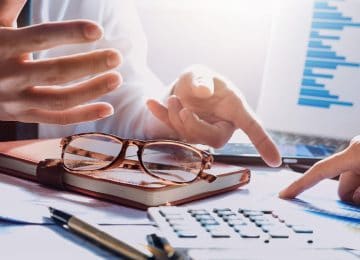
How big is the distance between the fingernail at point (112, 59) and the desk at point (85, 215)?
0.48ft

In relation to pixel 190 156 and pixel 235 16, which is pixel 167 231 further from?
pixel 235 16

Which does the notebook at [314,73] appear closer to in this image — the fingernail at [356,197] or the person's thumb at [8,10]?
the fingernail at [356,197]

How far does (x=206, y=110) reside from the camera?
0.91m

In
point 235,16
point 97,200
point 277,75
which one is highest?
point 235,16

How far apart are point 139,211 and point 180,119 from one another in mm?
308

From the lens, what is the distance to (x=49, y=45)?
2.05 feet

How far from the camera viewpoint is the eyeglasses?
67 centimetres

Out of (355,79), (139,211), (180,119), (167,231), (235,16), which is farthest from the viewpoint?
(235,16)

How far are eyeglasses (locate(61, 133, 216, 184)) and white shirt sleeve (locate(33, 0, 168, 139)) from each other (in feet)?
1.11

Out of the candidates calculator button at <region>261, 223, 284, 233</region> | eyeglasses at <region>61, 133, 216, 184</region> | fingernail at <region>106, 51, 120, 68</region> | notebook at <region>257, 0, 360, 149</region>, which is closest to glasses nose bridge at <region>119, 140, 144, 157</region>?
eyeglasses at <region>61, 133, 216, 184</region>

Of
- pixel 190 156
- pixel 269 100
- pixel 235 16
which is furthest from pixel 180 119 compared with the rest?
pixel 235 16

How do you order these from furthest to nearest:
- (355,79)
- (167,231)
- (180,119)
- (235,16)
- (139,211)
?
(235,16), (355,79), (180,119), (139,211), (167,231)

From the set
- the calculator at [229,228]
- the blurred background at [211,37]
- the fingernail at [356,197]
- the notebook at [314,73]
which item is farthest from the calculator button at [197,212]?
the blurred background at [211,37]

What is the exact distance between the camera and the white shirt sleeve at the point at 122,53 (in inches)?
45.0
